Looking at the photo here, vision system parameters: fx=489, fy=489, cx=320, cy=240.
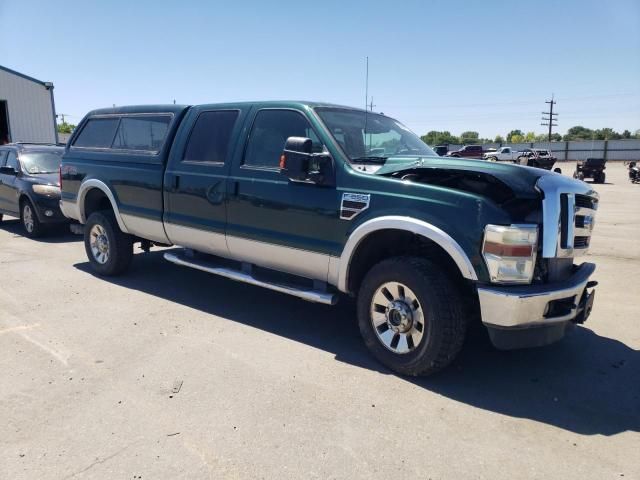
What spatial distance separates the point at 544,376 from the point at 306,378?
1.82 metres

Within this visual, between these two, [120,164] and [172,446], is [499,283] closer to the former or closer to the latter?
[172,446]

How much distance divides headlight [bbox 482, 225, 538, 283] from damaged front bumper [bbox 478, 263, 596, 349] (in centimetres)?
9

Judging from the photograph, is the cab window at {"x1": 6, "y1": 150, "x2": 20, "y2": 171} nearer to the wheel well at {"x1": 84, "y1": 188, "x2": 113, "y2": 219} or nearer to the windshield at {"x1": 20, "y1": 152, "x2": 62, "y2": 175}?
the windshield at {"x1": 20, "y1": 152, "x2": 62, "y2": 175}

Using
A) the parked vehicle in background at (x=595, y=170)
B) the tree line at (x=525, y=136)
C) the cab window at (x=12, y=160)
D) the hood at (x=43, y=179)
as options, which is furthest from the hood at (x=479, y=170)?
the tree line at (x=525, y=136)

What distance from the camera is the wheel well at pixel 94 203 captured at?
6.56m

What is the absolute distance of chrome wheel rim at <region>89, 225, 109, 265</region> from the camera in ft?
20.7

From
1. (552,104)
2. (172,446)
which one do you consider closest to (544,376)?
(172,446)

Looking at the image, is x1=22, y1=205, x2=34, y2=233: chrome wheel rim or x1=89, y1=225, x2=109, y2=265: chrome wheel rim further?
x1=22, y1=205, x2=34, y2=233: chrome wheel rim

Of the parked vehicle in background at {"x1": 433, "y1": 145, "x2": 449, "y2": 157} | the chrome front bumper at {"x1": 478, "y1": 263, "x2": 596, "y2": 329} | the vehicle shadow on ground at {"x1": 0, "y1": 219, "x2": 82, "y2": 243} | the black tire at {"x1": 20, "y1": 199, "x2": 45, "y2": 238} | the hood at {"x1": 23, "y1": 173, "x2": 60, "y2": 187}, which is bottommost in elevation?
the vehicle shadow on ground at {"x1": 0, "y1": 219, "x2": 82, "y2": 243}

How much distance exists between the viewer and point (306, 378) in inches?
143

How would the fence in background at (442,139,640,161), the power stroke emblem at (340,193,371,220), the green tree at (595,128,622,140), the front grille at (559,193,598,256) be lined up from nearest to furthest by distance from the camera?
the front grille at (559,193,598,256)
the power stroke emblem at (340,193,371,220)
the fence in background at (442,139,640,161)
the green tree at (595,128,622,140)

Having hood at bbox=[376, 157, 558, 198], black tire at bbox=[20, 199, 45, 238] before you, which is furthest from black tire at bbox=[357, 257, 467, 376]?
black tire at bbox=[20, 199, 45, 238]

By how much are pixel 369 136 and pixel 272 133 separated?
91 centimetres

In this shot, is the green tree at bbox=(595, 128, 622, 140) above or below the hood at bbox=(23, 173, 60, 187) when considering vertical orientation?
above
